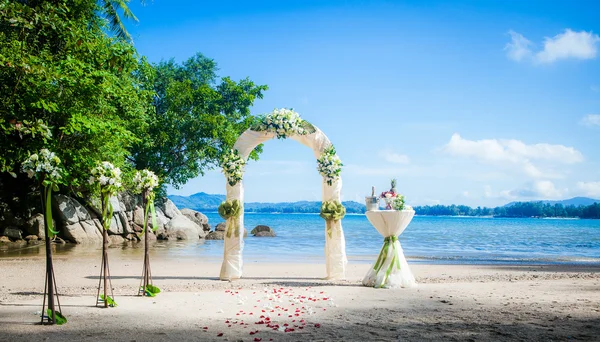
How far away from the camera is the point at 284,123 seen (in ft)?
41.4

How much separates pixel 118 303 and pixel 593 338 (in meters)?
7.26

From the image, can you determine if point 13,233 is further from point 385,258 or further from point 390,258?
point 390,258

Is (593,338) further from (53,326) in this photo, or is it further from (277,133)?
(277,133)

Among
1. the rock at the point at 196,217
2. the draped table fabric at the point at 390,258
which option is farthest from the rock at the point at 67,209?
the draped table fabric at the point at 390,258

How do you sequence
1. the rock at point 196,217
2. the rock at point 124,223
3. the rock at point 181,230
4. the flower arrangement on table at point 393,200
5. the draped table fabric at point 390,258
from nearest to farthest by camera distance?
the draped table fabric at point 390,258 → the flower arrangement on table at point 393,200 → the rock at point 124,223 → the rock at point 181,230 → the rock at point 196,217

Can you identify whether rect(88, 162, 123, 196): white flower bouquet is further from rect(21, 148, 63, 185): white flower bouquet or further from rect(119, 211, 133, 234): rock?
rect(119, 211, 133, 234): rock

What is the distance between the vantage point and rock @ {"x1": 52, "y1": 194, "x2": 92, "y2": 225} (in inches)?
1025

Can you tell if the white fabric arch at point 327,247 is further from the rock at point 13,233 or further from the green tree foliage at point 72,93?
the rock at point 13,233

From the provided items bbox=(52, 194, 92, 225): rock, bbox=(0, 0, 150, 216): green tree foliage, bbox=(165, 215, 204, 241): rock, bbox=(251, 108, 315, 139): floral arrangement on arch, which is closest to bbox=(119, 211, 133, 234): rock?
bbox=(52, 194, 92, 225): rock

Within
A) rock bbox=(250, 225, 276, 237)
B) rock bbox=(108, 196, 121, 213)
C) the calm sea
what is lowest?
the calm sea

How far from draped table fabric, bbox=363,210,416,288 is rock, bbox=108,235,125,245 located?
20.2 meters

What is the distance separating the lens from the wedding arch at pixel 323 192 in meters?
12.6

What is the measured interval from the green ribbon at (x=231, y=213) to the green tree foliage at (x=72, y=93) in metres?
8.64

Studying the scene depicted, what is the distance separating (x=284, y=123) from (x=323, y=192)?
6.43ft
